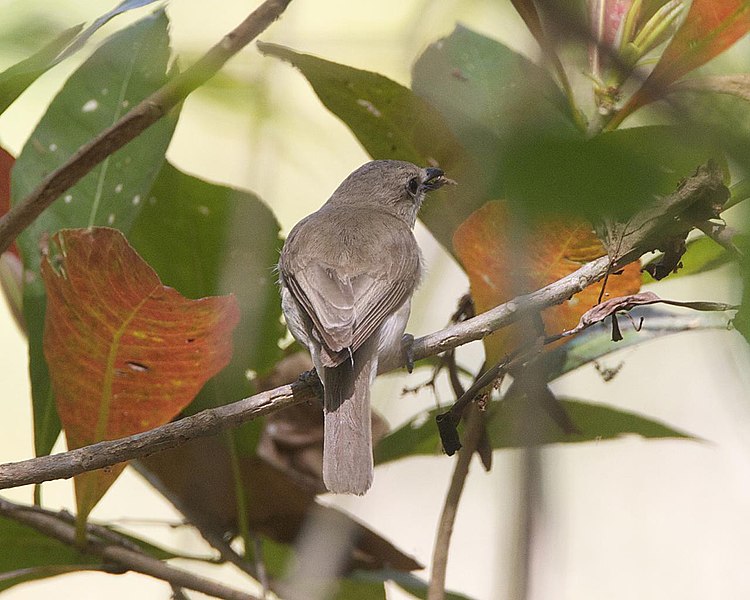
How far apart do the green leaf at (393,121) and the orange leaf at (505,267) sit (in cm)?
26

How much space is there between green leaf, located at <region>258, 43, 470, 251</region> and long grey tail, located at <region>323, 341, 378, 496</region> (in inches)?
13.4

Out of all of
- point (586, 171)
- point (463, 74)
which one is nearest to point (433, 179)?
point (463, 74)

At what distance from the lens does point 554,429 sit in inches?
74.4

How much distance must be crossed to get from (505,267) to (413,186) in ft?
3.52

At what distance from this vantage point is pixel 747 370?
13.5 inches

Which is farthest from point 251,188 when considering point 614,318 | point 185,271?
point 614,318

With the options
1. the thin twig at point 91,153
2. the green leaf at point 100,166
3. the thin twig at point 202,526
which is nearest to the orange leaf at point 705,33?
the thin twig at point 91,153

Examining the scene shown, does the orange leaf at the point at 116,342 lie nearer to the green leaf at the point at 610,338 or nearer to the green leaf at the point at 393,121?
the green leaf at the point at 393,121

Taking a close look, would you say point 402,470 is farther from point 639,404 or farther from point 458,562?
point 458,562

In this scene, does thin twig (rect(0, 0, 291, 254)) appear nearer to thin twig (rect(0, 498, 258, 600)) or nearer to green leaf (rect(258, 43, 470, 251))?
green leaf (rect(258, 43, 470, 251))

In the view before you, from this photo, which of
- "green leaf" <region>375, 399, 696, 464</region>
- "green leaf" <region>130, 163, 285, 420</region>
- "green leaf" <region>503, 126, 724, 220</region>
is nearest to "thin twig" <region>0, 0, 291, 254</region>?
"green leaf" <region>130, 163, 285, 420</region>

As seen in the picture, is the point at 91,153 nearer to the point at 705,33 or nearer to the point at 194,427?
the point at 194,427

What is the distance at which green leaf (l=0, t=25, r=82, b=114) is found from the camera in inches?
43.6

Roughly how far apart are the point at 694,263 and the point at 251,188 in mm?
899
